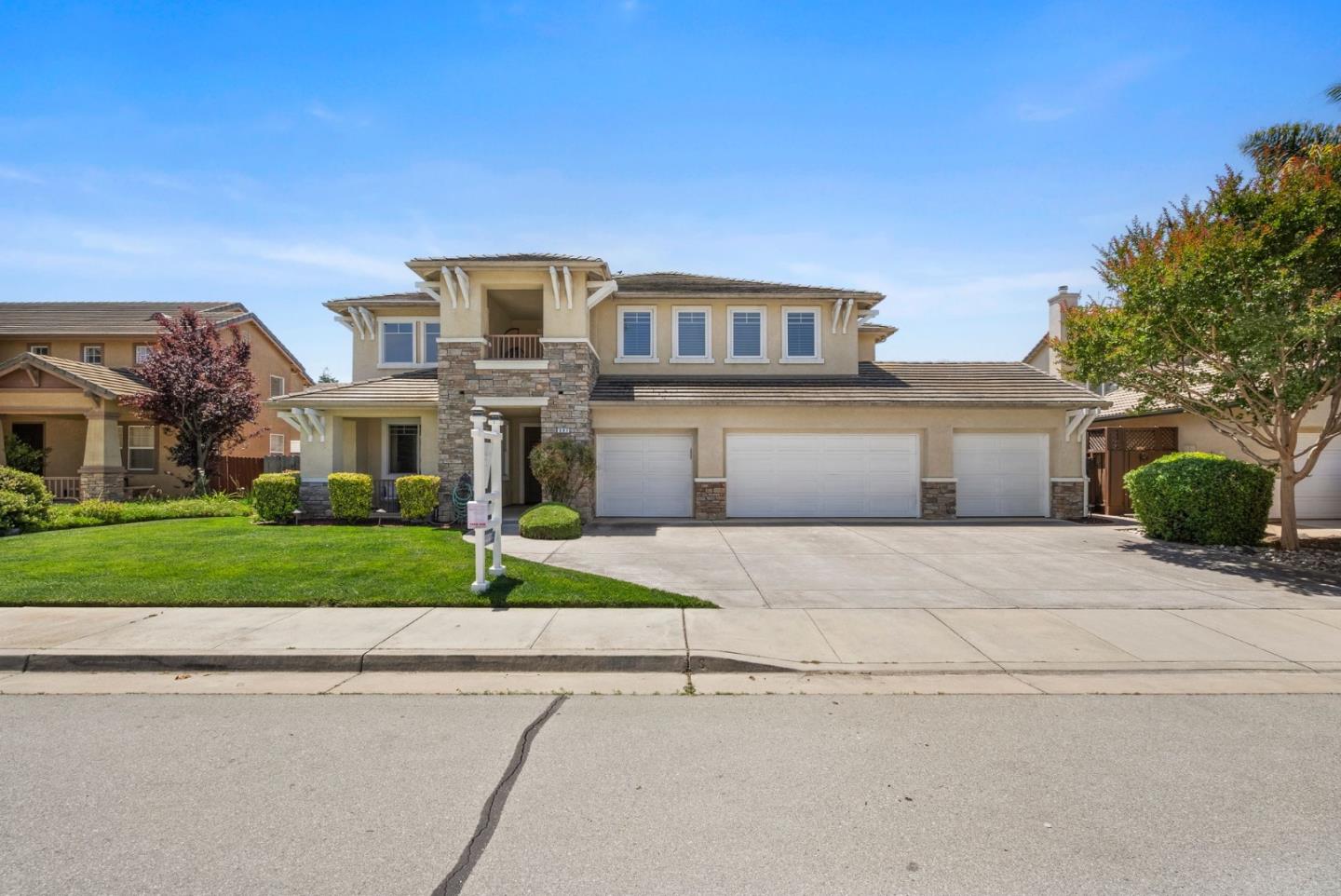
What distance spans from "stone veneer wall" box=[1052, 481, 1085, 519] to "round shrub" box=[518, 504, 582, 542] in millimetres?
12652

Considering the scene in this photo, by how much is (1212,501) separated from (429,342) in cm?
1940

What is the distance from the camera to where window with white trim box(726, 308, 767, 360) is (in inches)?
730

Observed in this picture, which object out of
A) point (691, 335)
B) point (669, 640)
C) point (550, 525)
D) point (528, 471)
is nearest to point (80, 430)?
point (528, 471)

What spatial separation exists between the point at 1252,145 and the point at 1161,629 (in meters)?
17.2

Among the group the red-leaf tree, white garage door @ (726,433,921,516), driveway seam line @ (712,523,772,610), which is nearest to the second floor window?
the red-leaf tree

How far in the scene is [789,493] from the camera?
1708 cm

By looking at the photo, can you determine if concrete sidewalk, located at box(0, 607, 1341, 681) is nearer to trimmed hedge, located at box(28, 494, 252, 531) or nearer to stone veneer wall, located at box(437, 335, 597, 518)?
stone veneer wall, located at box(437, 335, 597, 518)

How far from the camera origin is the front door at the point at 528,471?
1947 centimetres

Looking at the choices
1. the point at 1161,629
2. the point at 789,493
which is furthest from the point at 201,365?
the point at 1161,629

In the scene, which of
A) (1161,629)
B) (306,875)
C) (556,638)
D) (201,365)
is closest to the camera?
(306,875)

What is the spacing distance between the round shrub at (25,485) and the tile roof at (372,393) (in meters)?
4.95

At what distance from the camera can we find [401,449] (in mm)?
18516

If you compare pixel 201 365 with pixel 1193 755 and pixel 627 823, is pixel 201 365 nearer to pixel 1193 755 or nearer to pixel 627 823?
pixel 627 823

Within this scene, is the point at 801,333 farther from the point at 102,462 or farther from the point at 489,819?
the point at 102,462
